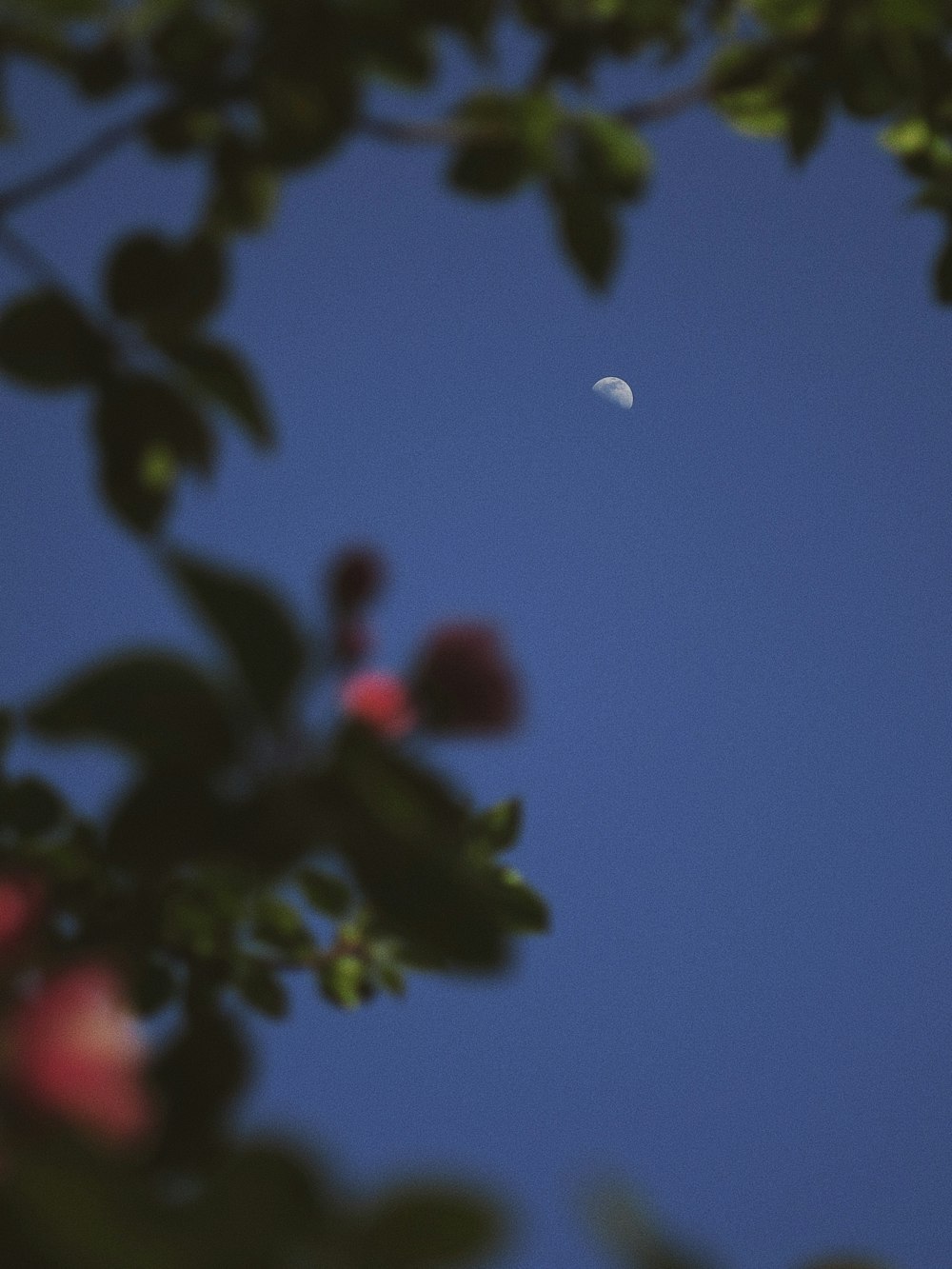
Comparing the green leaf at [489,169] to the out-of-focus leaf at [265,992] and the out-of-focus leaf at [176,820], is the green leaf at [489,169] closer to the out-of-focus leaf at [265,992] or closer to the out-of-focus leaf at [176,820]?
the out-of-focus leaf at [176,820]

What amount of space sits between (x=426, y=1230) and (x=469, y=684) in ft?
1.51

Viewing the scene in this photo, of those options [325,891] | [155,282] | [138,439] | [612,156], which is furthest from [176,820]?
[612,156]

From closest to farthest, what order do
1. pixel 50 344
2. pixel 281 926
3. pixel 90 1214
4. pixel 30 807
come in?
pixel 90 1214 < pixel 50 344 < pixel 30 807 < pixel 281 926

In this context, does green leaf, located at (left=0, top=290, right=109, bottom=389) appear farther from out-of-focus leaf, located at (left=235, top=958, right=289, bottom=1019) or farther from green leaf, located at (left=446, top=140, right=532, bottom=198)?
out-of-focus leaf, located at (left=235, top=958, right=289, bottom=1019)

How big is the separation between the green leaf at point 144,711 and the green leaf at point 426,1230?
37 cm

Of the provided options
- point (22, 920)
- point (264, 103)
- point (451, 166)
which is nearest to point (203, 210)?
point (264, 103)

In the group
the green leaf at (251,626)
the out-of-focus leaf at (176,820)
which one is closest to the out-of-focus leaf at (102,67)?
the green leaf at (251,626)

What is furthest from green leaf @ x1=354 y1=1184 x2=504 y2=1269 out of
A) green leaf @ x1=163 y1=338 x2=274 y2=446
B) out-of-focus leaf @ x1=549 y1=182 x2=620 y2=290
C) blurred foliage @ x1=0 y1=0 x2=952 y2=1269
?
out-of-focus leaf @ x1=549 y1=182 x2=620 y2=290

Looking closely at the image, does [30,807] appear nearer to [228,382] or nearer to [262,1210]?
[228,382]

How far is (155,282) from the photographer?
1.02 metres

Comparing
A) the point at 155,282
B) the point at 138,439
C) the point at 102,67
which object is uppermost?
the point at 102,67

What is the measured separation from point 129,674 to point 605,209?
2.69 feet

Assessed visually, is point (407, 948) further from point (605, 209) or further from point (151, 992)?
point (605, 209)

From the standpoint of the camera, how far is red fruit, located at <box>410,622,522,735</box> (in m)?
0.81
